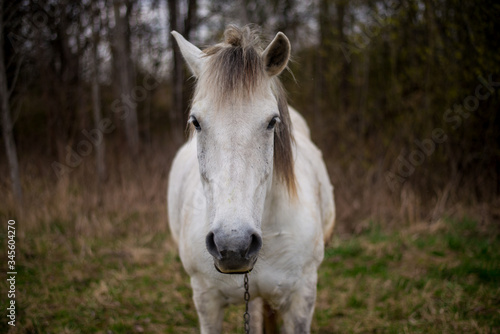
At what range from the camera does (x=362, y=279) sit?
3.86 metres

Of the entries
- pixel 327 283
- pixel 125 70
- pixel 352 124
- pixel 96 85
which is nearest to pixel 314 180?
pixel 327 283

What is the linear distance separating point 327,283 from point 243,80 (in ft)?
9.92

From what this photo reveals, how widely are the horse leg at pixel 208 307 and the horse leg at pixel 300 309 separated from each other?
42cm

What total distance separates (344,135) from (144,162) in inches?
163

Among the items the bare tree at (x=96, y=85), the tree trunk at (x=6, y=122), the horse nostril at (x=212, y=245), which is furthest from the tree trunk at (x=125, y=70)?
the horse nostril at (x=212, y=245)

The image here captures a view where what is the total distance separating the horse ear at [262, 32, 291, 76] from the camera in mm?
1639

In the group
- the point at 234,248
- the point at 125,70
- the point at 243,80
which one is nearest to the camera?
the point at 234,248

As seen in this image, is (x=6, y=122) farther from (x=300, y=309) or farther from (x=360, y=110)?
(x=360, y=110)

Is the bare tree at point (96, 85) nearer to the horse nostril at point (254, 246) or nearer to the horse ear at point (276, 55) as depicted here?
the horse ear at point (276, 55)

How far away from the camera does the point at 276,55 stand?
171 cm

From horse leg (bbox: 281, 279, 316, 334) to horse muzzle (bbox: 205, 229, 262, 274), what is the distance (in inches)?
31.3

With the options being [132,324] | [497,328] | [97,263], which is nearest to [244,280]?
[132,324]

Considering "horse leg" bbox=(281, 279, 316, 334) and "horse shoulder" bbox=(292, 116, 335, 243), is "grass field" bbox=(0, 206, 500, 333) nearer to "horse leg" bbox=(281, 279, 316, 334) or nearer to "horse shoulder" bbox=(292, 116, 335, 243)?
"horse shoulder" bbox=(292, 116, 335, 243)

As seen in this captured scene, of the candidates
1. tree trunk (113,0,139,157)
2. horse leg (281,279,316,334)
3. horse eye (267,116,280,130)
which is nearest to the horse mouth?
horse eye (267,116,280,130)
